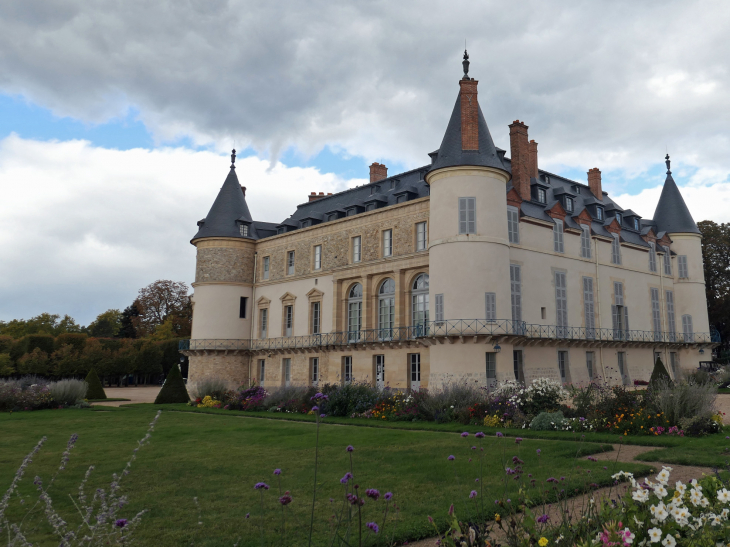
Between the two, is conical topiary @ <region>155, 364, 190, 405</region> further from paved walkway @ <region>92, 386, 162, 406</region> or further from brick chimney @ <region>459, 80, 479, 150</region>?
brick chimney @ <region>459, 80, 479, 150</region>

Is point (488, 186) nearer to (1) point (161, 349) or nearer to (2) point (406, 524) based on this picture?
(2) point (406, 524)

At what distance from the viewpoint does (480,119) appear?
24703mm

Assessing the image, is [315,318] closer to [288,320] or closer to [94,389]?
[288,320]

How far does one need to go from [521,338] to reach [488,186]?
244 inches

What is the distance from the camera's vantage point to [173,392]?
92.2 ft

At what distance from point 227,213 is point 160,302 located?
31.9 m

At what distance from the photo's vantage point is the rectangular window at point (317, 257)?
102ft

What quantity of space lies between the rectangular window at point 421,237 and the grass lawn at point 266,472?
11971mm

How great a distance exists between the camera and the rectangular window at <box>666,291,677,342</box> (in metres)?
32.3

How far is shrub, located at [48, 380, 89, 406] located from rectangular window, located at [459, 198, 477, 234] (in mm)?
17729

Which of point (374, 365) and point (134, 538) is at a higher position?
point (374, 365)

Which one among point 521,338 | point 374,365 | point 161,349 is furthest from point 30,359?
point 521,338

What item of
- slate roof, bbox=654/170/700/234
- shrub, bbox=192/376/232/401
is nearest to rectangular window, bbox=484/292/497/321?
shrub, bbox=192/376/232/401

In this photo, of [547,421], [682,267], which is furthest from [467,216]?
[682,267]
